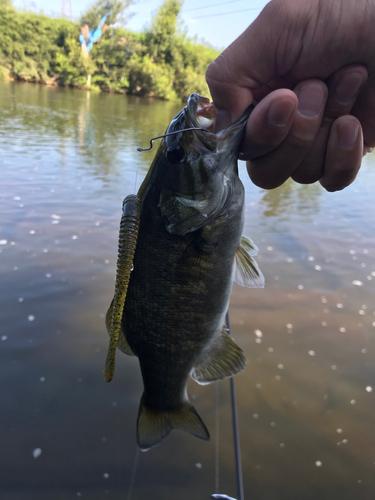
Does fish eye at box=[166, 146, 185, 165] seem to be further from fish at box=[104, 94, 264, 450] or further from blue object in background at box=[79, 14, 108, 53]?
blue object in background at box=[79, 14, 108, 53]

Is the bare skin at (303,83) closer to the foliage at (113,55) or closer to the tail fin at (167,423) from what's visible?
the tail fin at (167,423)

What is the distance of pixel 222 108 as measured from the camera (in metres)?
1.45

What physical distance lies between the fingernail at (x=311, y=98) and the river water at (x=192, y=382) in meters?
1.96

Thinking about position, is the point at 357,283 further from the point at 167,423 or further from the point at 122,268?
the point at 122,268

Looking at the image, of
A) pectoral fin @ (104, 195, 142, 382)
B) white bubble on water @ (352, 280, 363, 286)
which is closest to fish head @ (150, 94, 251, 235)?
pectoral fin @ (104, 195, 142, 382)

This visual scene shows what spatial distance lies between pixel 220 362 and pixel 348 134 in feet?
4.11

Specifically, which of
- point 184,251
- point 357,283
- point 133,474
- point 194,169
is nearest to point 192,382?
point 133,474

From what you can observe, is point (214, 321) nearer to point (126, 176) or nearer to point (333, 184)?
point (333, 184)

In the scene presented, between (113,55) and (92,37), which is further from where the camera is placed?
(92,37)

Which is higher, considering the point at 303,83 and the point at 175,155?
the point at 303,83

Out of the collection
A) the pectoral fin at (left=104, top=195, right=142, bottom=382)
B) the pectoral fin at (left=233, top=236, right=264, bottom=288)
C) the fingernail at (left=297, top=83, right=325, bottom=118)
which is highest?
the fingernail at (left=297, top=83, right=325, bottom=118)

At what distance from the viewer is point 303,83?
1.39m

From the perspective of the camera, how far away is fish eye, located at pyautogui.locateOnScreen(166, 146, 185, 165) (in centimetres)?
140

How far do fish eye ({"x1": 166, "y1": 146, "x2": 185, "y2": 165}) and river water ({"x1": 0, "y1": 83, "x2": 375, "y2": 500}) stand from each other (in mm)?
1762
